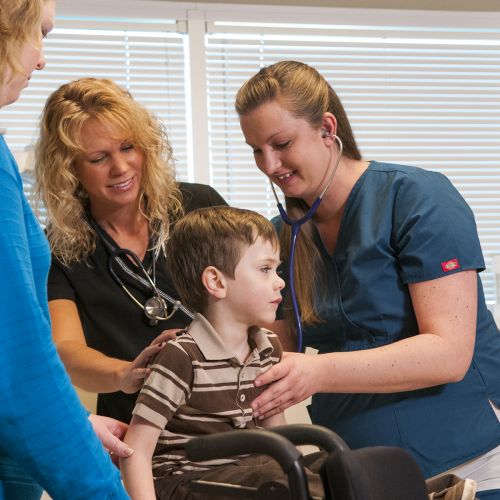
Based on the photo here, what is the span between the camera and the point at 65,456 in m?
0.99

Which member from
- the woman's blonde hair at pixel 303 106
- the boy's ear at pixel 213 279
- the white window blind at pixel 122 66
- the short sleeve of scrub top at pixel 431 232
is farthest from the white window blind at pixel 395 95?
the boy's ear at pixel 213 279

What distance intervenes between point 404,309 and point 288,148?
0.42 metres

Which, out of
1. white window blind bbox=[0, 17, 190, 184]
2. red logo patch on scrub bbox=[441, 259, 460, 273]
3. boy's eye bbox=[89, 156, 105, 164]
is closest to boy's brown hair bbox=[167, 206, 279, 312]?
red logo patch on scrub bbox=[441, 259, 460, 273]

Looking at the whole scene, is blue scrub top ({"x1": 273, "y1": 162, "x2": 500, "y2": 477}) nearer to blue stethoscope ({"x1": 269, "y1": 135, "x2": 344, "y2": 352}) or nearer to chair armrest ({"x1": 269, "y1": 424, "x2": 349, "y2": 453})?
blue stethoscope ({"x1": 269, "y1": 135, "x2": 344, "y2": 352})

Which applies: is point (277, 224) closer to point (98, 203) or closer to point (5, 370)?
point (98, 203)

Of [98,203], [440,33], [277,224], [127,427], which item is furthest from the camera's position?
[440,33]

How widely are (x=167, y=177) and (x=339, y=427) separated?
783mm

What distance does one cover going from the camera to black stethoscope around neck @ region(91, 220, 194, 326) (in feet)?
6.86

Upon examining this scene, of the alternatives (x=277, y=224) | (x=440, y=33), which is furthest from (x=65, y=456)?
(x=440, y=33)

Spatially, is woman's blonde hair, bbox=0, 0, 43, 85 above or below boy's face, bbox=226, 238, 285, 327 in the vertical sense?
above

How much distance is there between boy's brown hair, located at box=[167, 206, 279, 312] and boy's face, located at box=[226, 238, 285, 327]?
0.02 metres

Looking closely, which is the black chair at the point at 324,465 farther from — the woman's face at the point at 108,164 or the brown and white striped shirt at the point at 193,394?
the woman's face at the point at 108,164

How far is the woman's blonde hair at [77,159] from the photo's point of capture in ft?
6.89

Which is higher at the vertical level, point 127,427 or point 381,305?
point 381,305
